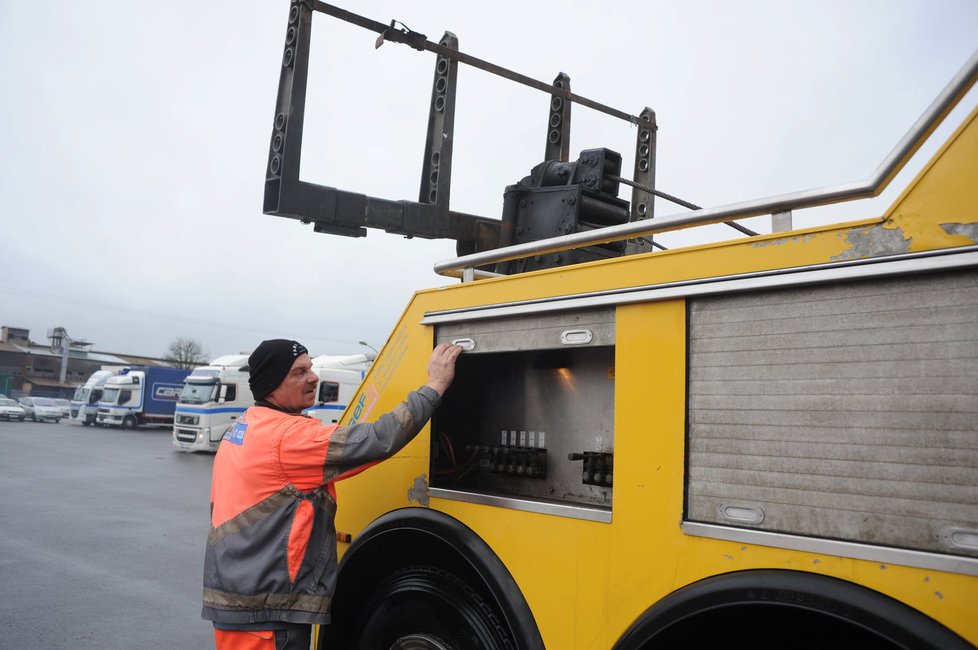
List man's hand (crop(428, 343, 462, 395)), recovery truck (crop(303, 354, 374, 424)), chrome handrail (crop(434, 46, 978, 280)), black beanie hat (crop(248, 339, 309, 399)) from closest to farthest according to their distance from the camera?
1. chrome handrail (crop(434, 46, 978, 280))
2. man's hand (crop(428, 343, 462, 395))
3. black beanie hat (crop(248, 339, 309, 399))
4. recovery truck (crop(303, 354, 374, 424))

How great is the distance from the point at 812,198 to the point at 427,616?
210 cm

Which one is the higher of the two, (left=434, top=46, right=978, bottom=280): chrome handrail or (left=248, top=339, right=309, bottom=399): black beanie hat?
(left=434, top=46, right=978, bottom=280): chrome handrail

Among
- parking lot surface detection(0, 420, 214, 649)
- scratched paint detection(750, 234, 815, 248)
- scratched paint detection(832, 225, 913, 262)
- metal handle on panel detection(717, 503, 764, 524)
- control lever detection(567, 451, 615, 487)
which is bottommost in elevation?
parking lot surface detection(0, 420, 214, 649)

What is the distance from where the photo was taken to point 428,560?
2984 mm

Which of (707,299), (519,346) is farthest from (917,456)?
(519,346)

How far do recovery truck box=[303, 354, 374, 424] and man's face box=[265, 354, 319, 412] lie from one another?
19169mm

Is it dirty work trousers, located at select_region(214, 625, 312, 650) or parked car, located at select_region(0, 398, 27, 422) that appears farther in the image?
parked car, located at select_region(0, 398, 27, 422)

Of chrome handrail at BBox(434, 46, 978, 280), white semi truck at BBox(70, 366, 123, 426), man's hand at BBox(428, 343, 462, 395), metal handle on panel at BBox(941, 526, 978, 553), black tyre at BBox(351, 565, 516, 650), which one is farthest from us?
white semi truck at BBox(70, 366, 123, 426)

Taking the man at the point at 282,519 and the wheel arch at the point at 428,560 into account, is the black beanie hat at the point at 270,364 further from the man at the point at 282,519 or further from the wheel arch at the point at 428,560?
the wheel arch at the point at 428,560

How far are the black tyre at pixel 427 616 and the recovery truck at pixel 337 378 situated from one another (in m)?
19.1

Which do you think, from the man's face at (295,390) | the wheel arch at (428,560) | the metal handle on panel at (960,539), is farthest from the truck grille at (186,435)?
the metal handle on panel at (960,539)

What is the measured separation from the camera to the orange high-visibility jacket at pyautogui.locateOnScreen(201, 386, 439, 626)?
8.79ft

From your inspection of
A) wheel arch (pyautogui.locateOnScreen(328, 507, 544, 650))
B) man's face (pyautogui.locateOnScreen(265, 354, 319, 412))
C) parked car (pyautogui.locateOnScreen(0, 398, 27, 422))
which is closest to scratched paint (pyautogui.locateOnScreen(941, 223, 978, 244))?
wheel arch (pyautogui.locateOnScreen(328, 507, 544, 650))

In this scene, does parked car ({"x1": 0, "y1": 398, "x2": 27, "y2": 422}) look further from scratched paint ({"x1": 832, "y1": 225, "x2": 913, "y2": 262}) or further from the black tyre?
scratched paint ({"x1": 832, "y1": 225, "x2": 913, "y2": 262})
